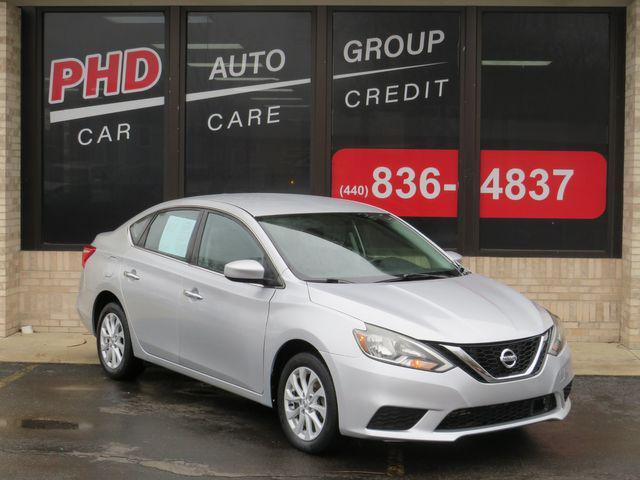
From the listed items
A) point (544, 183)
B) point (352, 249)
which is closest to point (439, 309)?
point (352, 249)

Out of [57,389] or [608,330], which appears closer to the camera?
[57,389]

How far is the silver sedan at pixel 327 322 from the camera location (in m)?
5.54

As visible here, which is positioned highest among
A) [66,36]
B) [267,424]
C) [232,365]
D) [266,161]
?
[66,36]

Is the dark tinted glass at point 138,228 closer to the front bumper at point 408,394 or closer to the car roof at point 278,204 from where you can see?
the car roof at point 278,204

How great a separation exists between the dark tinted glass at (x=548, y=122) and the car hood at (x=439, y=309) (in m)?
3.87

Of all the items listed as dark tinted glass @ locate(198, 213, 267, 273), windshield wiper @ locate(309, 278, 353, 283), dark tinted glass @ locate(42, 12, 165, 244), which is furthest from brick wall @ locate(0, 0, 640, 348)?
windshield wiper @ locate(309, 278, 353, 283)

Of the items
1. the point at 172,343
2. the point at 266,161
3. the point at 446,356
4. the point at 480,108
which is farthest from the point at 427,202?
the point at 446,356

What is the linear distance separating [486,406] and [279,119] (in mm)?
5487

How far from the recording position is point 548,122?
33.4 feet

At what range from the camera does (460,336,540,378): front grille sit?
221 inches

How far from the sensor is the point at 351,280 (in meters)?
6.40

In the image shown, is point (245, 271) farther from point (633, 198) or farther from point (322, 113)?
point (633, 198)

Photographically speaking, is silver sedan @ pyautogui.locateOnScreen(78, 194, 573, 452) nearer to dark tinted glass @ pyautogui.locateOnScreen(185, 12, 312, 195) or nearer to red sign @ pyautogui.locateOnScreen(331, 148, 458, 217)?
dark tinted glass @ pyautogui.locateOnScreen(185, 12, 312, 195)

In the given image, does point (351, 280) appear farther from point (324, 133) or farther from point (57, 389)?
point (324, 133)
